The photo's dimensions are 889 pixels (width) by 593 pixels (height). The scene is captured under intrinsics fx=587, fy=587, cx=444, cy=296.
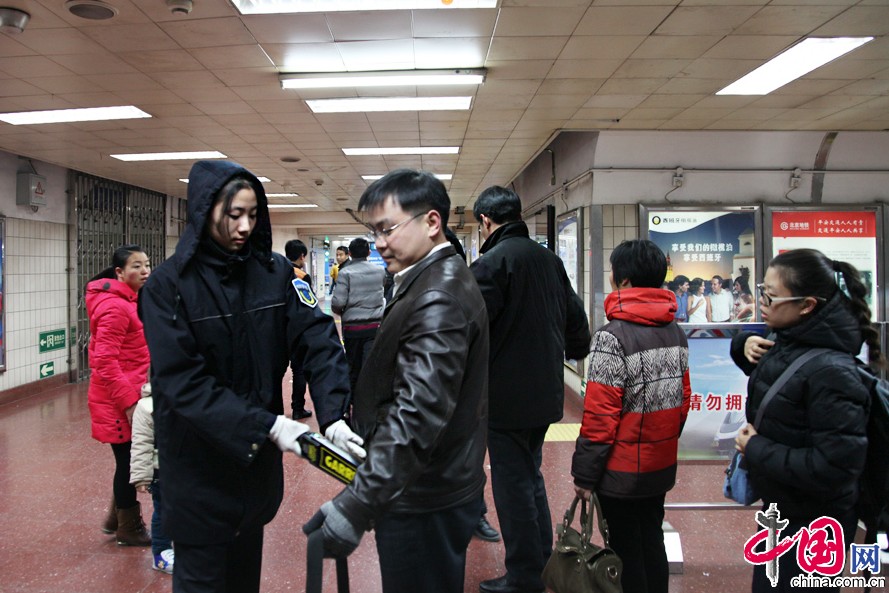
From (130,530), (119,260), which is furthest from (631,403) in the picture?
(130,530)

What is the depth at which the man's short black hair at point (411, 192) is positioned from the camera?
1.47m

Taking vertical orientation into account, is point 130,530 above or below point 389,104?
below

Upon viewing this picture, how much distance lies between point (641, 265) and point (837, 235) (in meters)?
4.90

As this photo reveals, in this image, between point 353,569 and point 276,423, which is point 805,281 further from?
point 353,569

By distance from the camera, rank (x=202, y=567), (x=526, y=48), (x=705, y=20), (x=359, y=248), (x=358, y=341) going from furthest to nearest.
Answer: (x=359, y=248), (x=358, y=341), (x=526, y=48), (x=705, y=20), (x=202, y=567)

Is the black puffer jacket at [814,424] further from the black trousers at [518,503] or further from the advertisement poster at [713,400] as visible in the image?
the advertisement poster at [713,400]

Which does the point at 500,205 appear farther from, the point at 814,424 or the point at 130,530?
the point at 130,530

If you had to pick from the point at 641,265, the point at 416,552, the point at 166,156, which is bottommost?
the point at 416,552

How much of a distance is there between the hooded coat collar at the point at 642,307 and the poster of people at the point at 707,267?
3.80m

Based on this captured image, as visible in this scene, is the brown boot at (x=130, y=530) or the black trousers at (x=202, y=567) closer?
the black trousers at (x=202, y=567)

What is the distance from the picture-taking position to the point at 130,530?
9.80 ft

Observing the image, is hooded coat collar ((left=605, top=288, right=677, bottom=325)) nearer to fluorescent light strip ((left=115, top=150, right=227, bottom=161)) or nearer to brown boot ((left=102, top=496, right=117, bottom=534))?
brown boot ((left=102, top=496, right=117, bottom=534))

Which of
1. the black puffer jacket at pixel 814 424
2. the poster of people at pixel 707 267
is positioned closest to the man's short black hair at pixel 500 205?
the black puffer jacket at pixel 814 424

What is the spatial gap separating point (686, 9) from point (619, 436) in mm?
2628
